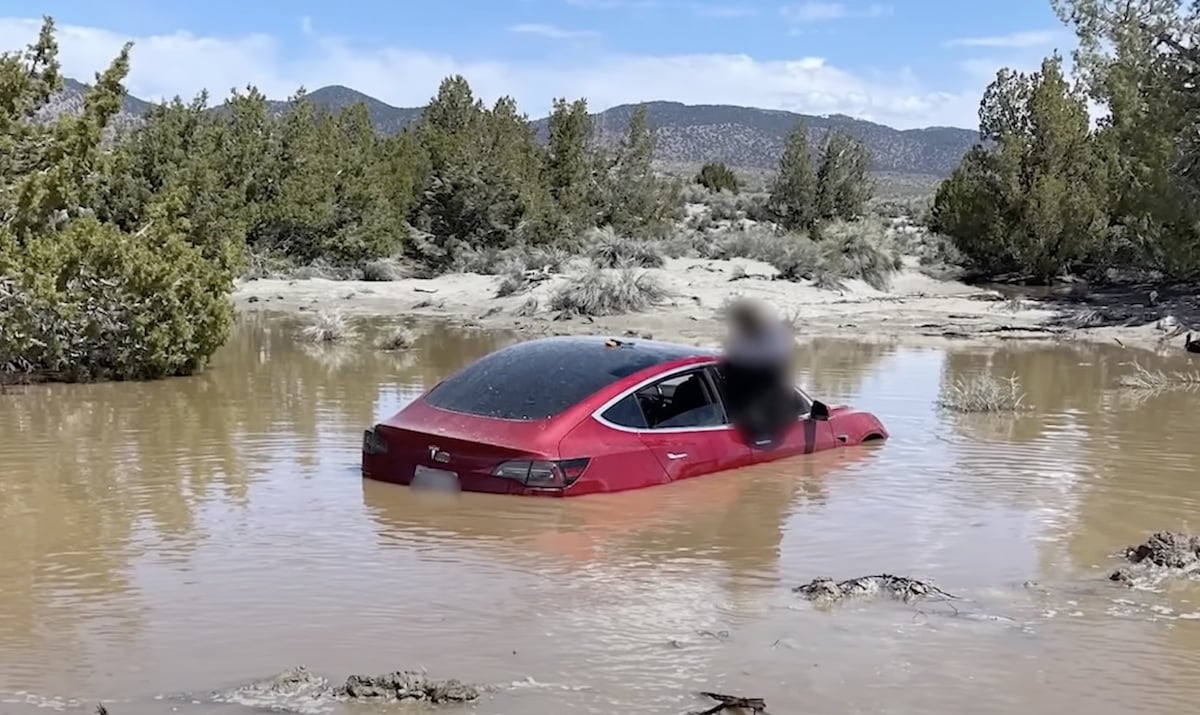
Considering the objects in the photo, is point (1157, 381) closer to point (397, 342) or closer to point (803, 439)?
point (803, 439)

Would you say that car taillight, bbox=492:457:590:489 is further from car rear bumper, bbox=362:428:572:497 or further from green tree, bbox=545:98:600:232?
green tree, bbox=545:98:600:232

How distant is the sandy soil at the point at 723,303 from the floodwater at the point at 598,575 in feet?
39.8

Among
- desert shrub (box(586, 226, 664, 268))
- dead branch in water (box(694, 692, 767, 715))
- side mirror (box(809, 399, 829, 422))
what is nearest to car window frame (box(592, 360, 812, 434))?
side mirror (box(809, 399, 829, 422))

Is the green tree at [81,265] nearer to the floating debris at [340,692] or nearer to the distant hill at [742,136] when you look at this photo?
the floating debris at [340,692]

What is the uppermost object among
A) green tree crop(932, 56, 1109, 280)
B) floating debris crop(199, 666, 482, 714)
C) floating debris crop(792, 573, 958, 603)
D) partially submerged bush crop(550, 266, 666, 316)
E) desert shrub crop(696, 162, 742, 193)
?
desert shrub crop(696, 162, 742, 193)

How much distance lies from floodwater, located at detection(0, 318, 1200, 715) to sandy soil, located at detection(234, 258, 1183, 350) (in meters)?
12.1

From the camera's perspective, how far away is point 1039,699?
5520mm

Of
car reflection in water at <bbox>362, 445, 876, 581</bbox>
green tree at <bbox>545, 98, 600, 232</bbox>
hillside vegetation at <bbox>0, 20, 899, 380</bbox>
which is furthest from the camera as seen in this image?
green tree at <bbox>545, 98, 600, 232</bbox>

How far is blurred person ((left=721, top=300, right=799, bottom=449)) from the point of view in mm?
10711

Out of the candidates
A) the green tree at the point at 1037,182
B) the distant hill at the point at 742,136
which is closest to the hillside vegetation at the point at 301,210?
the green tree at the point at 1037,182

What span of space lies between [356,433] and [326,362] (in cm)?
693

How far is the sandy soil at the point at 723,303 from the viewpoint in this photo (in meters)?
25.2

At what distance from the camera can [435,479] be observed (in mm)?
9297

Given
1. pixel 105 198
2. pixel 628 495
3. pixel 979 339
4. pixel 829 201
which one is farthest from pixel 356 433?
pixel 829 201
